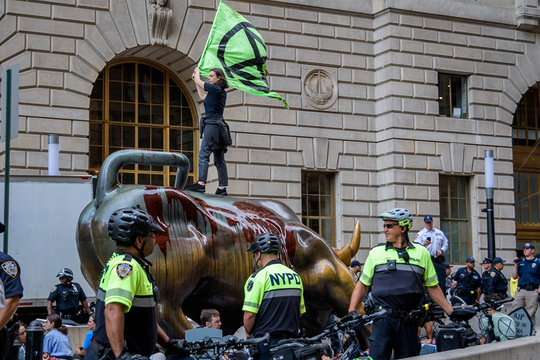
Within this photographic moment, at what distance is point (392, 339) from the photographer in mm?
8703

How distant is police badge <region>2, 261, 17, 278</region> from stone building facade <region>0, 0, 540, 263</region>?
15.6 metres

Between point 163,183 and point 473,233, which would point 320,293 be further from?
point 473,233

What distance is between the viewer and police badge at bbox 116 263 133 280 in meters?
6.20

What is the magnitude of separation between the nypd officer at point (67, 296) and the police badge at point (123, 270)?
905 cm

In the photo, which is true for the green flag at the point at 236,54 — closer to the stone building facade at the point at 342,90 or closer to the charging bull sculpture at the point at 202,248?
the charging bull sculpture at the point at 202,248

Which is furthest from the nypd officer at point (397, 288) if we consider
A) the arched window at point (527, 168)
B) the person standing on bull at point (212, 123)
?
the arched window at point (527, 168)

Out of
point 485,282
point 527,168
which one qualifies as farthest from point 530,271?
point 527,168

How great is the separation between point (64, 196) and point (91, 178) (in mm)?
620

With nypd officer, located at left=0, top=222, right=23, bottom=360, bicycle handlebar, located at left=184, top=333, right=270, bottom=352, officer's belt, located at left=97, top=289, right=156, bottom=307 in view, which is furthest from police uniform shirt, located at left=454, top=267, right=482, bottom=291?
nypd officer, located at left=0, top=222, right=23, bottom=360

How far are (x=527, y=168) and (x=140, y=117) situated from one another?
14377mm

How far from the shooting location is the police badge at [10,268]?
658cm

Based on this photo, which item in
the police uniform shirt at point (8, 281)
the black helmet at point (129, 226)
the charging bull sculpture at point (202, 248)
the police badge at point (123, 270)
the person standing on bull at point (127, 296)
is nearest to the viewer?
the person standing on bull at point (127, 296)

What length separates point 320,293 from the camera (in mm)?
10938

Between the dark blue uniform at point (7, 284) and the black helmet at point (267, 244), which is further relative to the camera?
the black helmet at point (267, 244)
